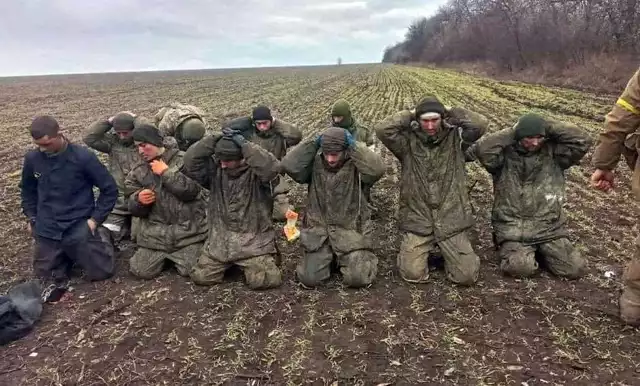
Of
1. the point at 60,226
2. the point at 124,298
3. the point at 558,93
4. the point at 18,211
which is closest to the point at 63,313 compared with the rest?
the point at 124,298

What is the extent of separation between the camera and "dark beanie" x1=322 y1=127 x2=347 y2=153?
5.10 metres

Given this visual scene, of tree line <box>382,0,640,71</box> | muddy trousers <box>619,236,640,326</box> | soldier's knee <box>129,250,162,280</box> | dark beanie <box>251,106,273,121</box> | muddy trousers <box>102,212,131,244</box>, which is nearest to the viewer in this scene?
muddy trousers <box>619,236,640,326</box>

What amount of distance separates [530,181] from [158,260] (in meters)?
3.72

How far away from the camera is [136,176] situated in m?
5.80

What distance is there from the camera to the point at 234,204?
5.42 meters

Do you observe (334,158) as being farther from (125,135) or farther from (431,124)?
(125,135)

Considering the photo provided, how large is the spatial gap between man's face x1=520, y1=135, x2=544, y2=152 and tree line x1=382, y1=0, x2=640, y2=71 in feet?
76.3

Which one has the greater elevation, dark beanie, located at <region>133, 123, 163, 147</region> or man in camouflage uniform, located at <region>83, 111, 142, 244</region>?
dark beanie, located at <region>133, 123, 163, 147</region>

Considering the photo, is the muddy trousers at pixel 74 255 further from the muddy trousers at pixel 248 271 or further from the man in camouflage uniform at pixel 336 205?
the man in camouflage uniform at pixel 336 205

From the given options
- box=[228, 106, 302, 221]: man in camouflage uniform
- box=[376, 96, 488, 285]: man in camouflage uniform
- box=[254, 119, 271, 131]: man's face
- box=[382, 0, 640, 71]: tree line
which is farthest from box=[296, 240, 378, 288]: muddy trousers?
box=[382, 0, 640, 71]: tree line

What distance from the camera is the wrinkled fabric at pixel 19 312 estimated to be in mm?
4414

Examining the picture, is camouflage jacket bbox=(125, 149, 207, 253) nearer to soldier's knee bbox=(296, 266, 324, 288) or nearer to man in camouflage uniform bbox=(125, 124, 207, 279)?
man in camouflage uniform bbox=(125, 124, 207, 279)

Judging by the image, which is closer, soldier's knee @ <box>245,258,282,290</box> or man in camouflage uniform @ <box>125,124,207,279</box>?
soldier's knee @ <box>245,258,282,290</box>

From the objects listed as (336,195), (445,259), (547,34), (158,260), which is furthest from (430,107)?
(547,34)
